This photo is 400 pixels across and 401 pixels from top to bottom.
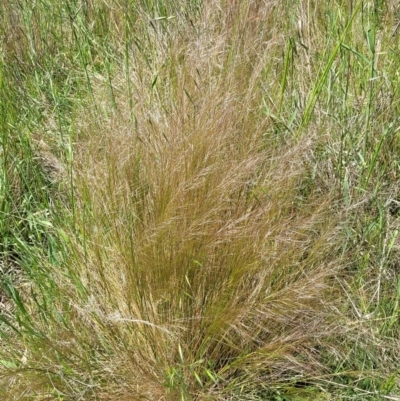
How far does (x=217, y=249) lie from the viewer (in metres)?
1.61

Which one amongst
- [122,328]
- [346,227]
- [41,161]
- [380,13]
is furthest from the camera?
[380,13]

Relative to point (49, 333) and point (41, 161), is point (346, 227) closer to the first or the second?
point (49, 333)

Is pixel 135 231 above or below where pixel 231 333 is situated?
above

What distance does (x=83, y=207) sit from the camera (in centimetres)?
179

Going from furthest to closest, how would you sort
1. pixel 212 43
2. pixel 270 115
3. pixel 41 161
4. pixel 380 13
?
pixel 380 13
pixel 41 161
pixel 212 43
pixel 270 115

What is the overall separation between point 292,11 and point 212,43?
42 centimetres

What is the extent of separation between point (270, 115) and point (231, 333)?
0.59 meters

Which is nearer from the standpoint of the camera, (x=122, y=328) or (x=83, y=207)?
(x=122, y=328)

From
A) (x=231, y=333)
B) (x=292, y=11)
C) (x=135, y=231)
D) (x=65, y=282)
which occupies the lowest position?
(x=231, y=333)

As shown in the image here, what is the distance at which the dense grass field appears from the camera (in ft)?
5.14

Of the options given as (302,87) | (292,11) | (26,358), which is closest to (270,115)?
(302,87)

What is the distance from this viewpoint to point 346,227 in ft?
5.59

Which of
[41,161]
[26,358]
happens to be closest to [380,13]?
[41,161]

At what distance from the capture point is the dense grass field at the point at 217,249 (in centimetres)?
157
